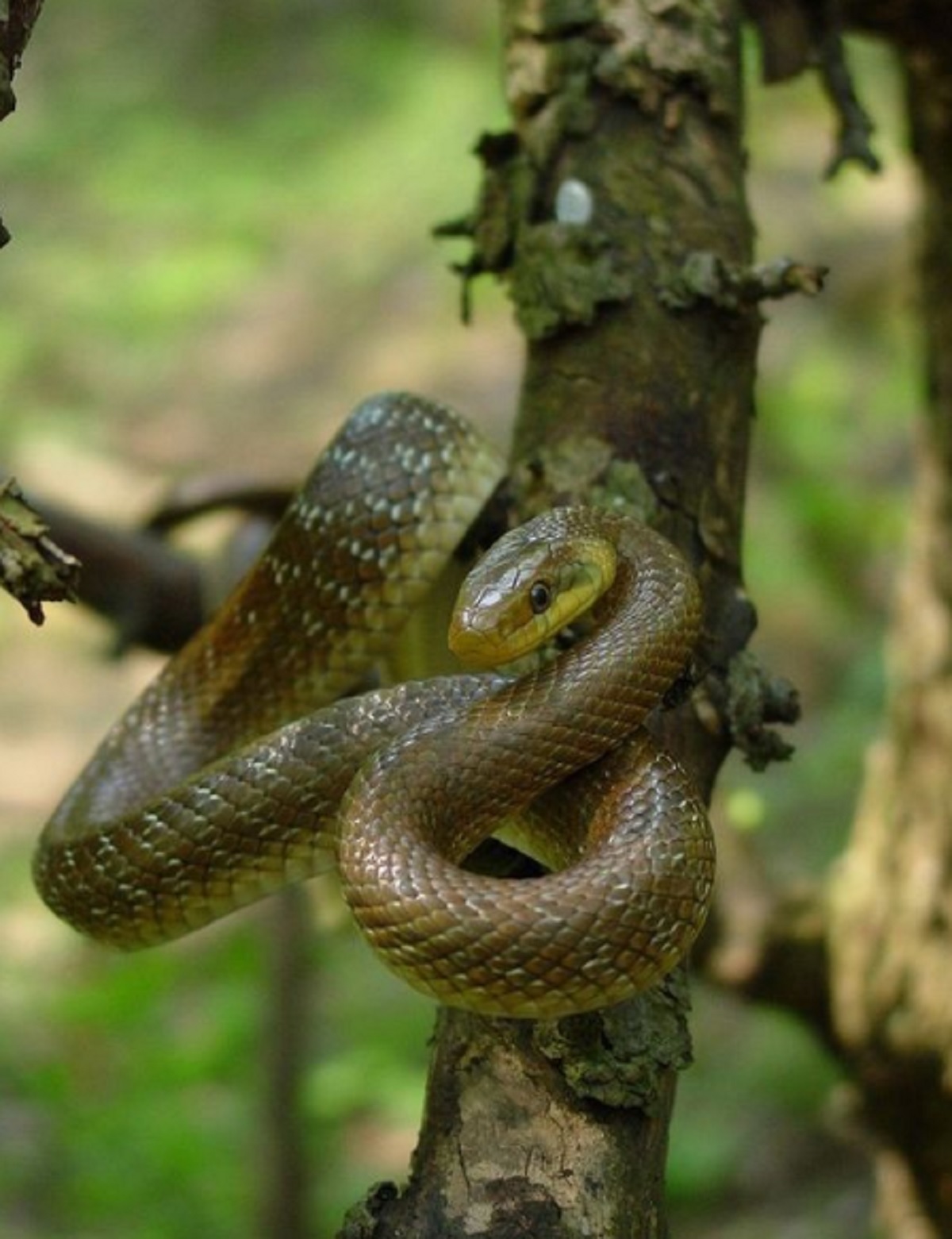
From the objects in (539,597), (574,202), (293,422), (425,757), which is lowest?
(293,422)

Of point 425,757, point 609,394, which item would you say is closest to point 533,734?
point 425,757

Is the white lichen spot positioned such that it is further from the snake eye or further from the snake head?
the snake eye

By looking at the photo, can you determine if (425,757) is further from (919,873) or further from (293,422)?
(293,422)

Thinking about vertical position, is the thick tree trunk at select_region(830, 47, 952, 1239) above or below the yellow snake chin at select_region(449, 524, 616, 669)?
below

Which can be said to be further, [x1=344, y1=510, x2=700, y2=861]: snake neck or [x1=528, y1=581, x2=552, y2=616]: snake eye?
[x1=528, y1=581, x2=552, y2=616]: snake eye

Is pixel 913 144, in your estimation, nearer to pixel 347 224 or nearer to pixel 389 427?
pixel 389 427

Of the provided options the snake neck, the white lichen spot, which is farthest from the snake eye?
the white lichen spot

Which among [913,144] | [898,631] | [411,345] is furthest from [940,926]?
[411,345]

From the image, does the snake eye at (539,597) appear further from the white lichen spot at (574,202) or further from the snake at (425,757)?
the white lichen spot at (574,202)
